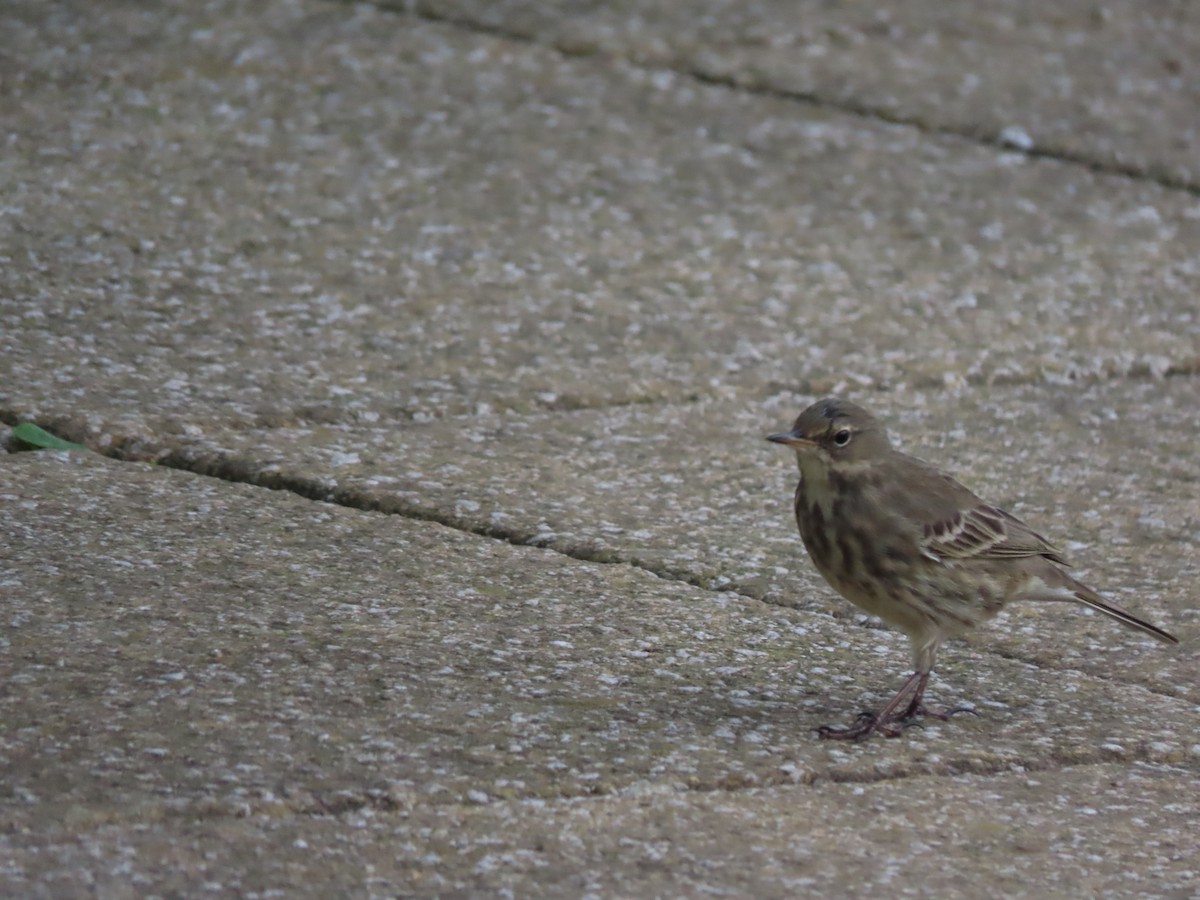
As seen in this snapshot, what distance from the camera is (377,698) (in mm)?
3344

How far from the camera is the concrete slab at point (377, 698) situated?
2.87m

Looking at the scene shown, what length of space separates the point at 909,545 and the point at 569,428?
1.35 metres

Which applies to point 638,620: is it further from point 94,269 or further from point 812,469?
point 94,269

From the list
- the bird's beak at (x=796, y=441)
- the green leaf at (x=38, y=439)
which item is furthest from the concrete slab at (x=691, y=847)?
the green leaf at (x=38, y=439)

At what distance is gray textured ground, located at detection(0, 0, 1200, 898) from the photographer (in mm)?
3018

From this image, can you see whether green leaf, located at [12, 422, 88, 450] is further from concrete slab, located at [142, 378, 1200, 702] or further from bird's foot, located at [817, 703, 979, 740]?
bird's foot, located at [817, 703, 979, 740]

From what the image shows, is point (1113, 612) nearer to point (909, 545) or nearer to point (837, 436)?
point (909, 545)

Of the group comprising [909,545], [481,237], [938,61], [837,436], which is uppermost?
[938,61]

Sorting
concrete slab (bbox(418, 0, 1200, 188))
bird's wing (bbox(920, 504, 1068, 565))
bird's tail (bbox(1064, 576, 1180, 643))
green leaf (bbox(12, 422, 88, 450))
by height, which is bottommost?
green leaf (bbox(12, 422, 88, 450))

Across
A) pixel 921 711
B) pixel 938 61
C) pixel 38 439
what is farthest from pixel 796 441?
pixel 938 61

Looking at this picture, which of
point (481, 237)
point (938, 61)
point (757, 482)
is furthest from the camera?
point (938, 61)

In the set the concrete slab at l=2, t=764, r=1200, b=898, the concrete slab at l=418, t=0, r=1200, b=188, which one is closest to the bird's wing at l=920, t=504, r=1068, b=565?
the concrete slab at l=2, t=764, r=1200, b=898

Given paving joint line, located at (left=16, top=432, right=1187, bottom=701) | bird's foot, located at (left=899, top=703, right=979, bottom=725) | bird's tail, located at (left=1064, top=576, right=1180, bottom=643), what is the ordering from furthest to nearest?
paving joint line, located at (left=16, top=432, right=1187, bottom=701) → bird's tail, located at (left=1064, top=576, right=1180, bottom=643) → bird's foot, located at (left=899, top=703, right=979, bottom=725)

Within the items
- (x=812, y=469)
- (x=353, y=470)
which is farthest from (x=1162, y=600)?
(x=353, y=470)
